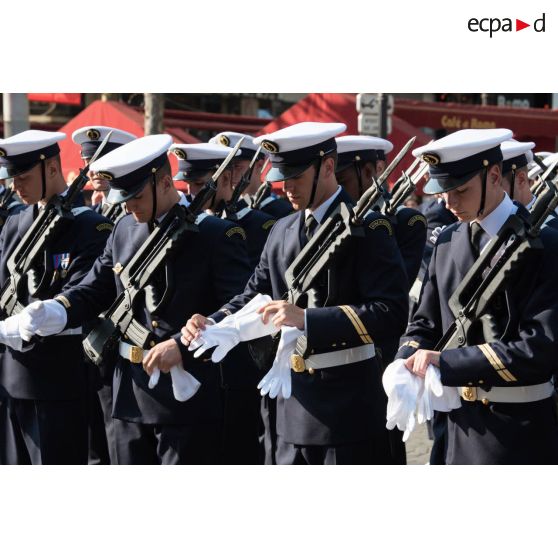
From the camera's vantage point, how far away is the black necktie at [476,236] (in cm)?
411

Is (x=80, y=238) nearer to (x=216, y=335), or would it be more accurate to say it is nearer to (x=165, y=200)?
(x=165, y=200)

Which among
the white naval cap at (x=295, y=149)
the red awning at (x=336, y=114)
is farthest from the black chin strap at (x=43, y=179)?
the red awning at (x=336, y=114)

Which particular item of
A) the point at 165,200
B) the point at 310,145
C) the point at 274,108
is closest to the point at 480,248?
the point at 310,145

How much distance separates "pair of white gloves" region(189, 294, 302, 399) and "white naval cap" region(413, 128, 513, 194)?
2.98ft

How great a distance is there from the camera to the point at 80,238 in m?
5.80

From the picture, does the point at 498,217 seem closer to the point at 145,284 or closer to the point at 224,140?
the point at 145,284

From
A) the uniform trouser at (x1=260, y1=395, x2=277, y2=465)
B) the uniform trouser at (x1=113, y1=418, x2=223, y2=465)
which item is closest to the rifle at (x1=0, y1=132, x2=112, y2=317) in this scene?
the uniform trouser at (x1=113, y1=418, x2=223, y2=465)

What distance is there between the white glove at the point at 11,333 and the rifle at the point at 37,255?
0.22 meters

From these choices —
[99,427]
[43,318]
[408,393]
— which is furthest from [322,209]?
[99,427]

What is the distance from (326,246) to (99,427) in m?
2.76

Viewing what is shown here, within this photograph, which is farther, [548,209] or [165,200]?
[165,200]

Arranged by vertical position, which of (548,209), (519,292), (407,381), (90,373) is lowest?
(90,373)

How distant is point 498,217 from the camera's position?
4043mm

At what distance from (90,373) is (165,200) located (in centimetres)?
146
